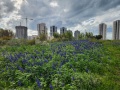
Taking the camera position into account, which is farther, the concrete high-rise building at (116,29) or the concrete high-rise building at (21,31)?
the concrete high-rise building at (116,29)

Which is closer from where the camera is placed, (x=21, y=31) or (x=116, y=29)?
(x=116, y=29)

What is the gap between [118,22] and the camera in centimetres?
8100

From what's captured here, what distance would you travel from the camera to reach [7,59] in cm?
643

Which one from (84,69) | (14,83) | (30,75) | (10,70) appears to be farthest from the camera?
(84,69)

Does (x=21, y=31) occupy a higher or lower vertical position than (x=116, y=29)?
lower

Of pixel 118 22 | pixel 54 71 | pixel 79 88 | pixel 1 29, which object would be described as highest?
pixel 118 22

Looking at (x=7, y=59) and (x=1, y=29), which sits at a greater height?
(x=1, y=29)

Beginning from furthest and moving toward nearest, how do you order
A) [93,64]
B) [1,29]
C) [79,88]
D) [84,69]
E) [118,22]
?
[118,22], [1,29], [93,64], [84,69], [79,88]

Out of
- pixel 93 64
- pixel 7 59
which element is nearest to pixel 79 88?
pixel 93 64

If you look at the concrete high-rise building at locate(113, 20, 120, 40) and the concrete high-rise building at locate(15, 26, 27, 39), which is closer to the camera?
the concrete high-rise building at locate(15, 26, 27, 39)

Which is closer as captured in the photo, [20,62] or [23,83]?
[23,83]

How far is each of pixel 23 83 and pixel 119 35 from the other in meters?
83.1

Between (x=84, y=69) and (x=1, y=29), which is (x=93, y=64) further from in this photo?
(x=1, y=29)

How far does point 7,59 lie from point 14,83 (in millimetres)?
2508
